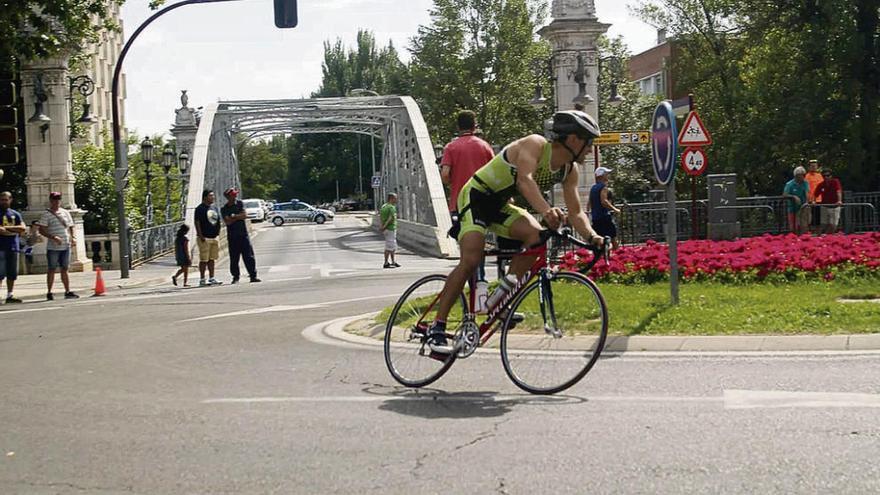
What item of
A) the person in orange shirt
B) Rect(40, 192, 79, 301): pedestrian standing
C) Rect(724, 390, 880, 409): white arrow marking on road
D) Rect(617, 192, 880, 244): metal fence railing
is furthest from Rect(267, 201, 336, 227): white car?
Rect(724, 390, 880, 409): white arrow marking on road

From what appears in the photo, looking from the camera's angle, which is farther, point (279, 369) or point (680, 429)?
point (279, 369)

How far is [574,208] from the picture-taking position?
22.1ft

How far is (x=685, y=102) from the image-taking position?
42.9 feet

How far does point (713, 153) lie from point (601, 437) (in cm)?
3820

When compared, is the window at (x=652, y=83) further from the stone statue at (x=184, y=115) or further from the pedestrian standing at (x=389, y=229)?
the pedestrian standing at (x=389, y=229)

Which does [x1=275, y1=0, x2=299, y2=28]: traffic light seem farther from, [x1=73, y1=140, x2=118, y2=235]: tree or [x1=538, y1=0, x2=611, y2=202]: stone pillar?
[x1=73, y1=140, x2=118, y2=235]: tree

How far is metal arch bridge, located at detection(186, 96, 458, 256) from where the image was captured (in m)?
37.0

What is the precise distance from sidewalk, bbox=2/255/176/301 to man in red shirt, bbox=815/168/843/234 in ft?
41.9

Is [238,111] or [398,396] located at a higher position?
[238,111]

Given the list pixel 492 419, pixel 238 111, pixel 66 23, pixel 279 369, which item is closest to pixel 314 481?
pixel 492 419

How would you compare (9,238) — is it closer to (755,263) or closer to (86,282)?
(86,282)

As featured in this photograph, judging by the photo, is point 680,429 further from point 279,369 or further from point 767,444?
point 279,369

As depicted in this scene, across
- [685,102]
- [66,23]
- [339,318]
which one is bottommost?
[339,318]

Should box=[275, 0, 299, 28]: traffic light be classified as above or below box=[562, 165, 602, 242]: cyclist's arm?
above
